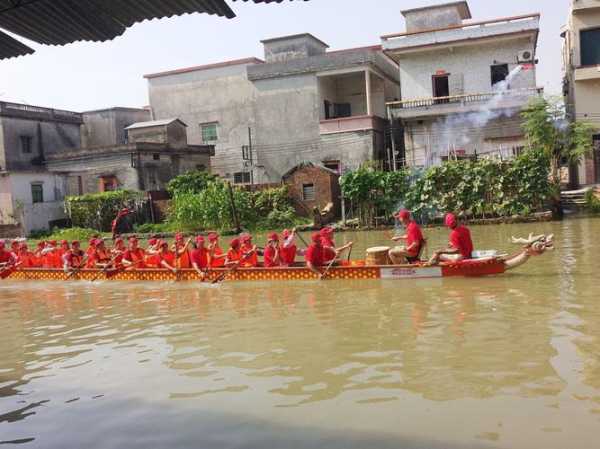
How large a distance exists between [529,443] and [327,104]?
28317 millimetres

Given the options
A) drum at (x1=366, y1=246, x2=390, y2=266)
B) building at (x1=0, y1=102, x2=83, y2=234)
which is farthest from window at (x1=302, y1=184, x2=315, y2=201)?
drum at (x1=366, y1=246, x2=390, y2=266)

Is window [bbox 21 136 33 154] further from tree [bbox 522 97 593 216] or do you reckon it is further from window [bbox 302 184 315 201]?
tree [bbox 522 97 593 216]

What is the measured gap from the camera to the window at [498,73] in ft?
90.9

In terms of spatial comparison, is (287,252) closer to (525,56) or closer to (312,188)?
(312,188)

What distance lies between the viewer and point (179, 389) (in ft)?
23.4

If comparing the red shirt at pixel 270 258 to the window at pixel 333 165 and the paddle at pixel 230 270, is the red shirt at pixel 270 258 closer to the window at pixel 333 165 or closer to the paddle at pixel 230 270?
the paddle at pixel 230 270

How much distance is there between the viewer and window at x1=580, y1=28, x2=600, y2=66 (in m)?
26.3

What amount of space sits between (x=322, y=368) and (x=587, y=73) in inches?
916

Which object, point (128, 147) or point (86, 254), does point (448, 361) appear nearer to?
point (86, 254)

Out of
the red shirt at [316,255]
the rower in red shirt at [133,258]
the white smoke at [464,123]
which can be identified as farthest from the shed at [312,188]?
the red shirt at [316,255]

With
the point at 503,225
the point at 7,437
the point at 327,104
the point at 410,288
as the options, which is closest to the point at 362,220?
the point at 503,225

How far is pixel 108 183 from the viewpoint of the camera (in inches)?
1325

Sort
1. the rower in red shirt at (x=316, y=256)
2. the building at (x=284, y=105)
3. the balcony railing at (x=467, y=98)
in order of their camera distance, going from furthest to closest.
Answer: the building at (x=284, y=105) → the balcony railing at (x=467, y=98) → the rower in red shirt at (x=316, y=256)

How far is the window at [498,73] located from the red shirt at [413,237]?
17.4m
